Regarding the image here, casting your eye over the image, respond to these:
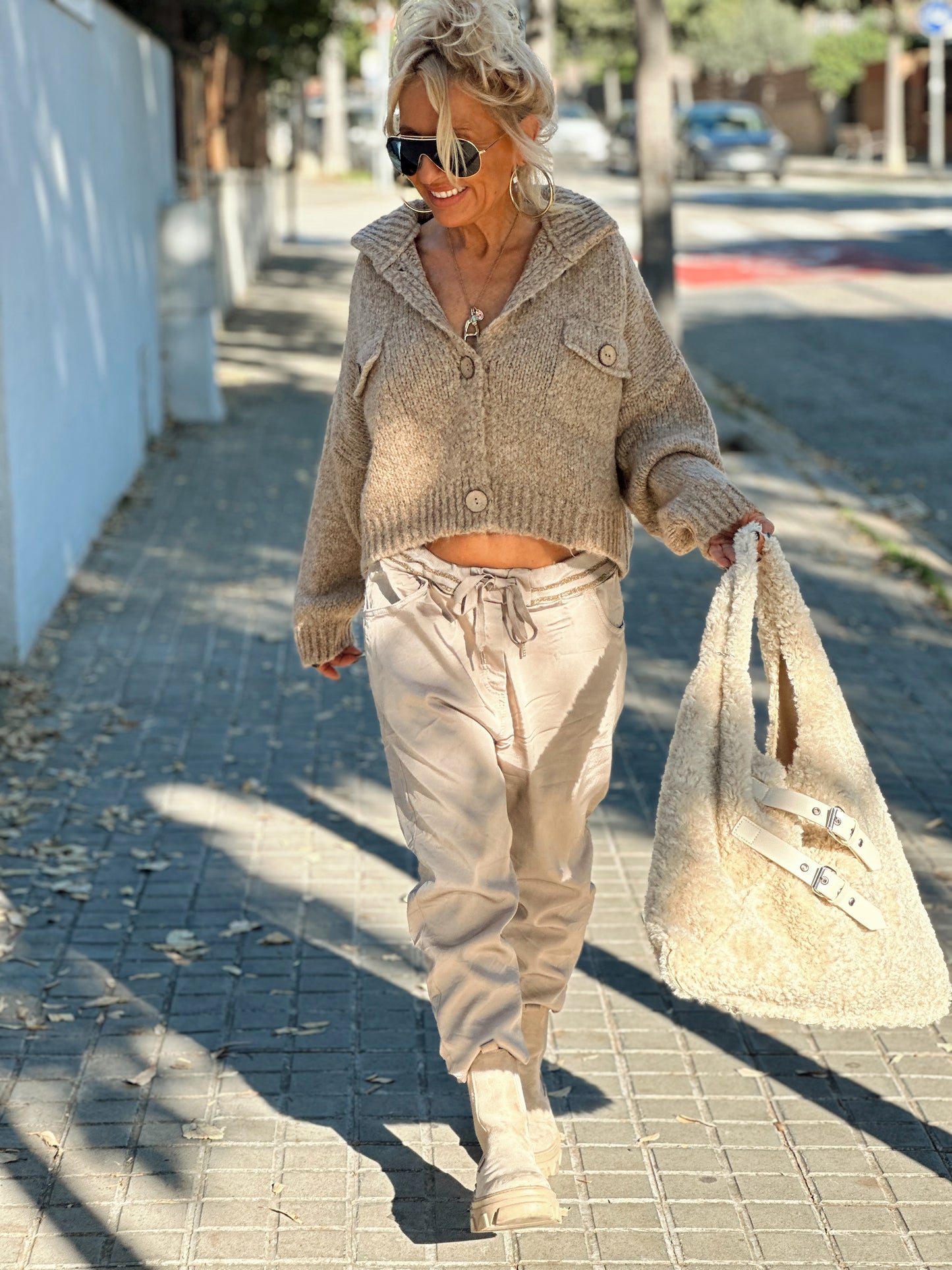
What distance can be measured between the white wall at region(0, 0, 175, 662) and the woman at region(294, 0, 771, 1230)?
3769 millimetres

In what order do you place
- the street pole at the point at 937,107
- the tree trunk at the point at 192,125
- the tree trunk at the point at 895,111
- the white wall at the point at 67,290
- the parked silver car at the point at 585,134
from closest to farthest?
the white wall at the point at 67,290 < the tree trunk at the point at 192,125 < the street pole at the point at 937,107 < the parked silver car at the point at 585,134 < the tree trunk at the point at 895,111

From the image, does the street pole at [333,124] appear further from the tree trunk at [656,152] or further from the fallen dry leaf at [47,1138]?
the fallen dry leaf at [47,1138]

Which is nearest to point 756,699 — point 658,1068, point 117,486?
point 658,1068

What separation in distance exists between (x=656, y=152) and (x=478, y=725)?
29.3 feet

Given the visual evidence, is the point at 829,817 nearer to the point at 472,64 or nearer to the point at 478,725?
the point at 478,725

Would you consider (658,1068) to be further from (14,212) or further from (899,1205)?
(14,212)

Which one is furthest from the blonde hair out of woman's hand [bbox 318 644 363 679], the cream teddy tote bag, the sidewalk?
the sidewalk

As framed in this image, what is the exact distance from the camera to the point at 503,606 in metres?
3.06

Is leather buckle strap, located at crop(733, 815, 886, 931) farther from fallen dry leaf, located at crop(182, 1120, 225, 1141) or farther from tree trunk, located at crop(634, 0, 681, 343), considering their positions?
tree trunk, located at crop(634, 0, 681, 343)

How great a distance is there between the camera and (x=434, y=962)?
3.10 meters

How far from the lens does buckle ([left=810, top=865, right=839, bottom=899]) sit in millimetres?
2900

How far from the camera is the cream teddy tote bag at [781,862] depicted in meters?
2.93

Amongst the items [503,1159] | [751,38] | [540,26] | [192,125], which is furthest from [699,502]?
[751,38]

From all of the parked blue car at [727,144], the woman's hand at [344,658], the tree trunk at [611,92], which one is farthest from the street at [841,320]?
the tree trunk at [611,92]
